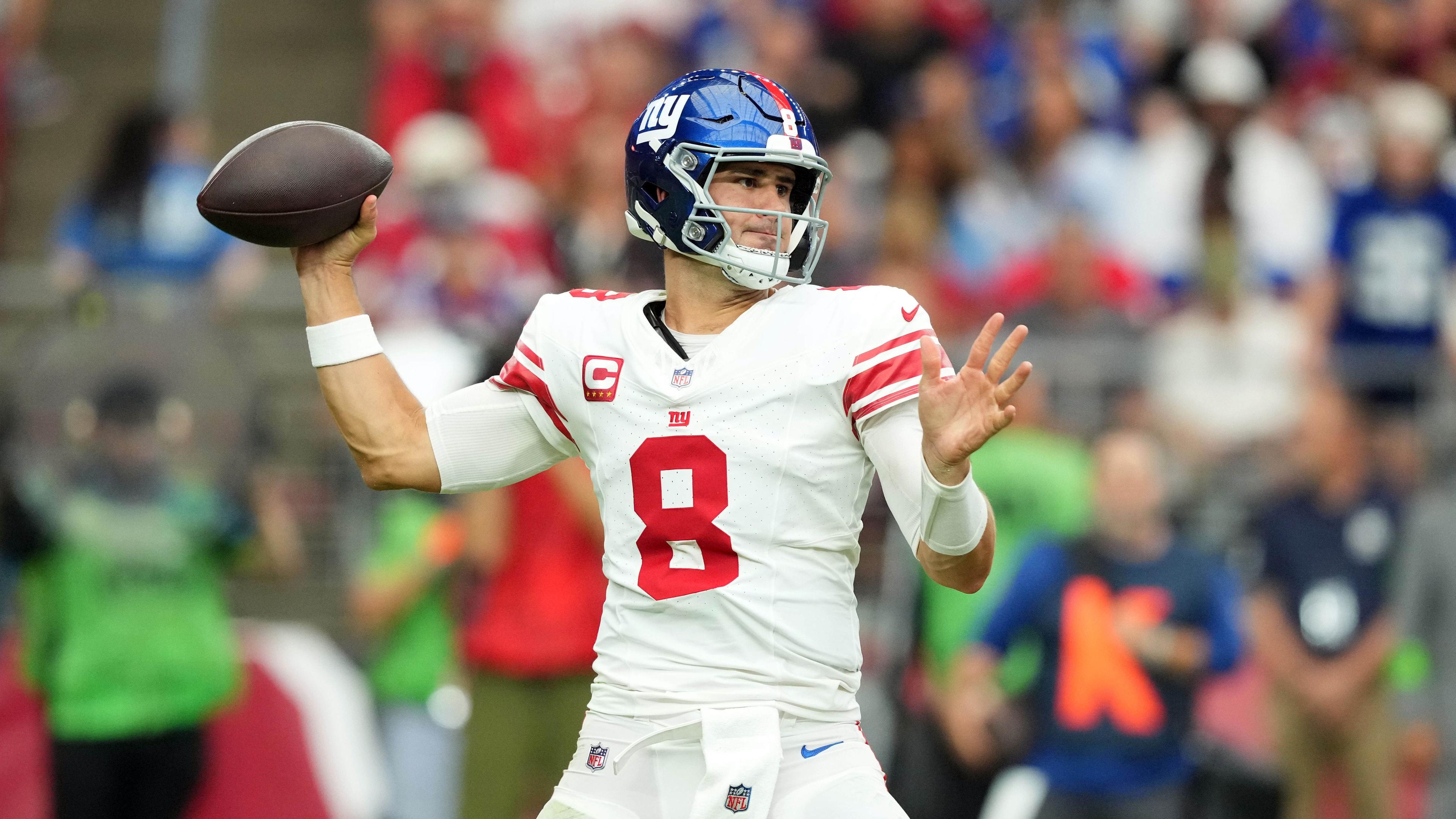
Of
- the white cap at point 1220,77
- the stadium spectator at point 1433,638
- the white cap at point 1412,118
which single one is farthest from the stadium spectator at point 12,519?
the white cap at point 1412,118

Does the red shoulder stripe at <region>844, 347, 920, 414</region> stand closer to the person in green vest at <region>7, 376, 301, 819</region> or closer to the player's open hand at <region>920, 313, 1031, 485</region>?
the player's open hand at <region>920, 313, 1031, 485</region>

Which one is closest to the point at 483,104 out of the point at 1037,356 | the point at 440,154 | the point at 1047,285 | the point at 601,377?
the point at 440,154

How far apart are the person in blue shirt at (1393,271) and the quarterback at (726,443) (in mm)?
4892

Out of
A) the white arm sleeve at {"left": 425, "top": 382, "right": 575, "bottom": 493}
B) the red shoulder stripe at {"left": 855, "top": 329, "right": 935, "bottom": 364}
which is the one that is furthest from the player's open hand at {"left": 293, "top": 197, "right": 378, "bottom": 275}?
the red shoulder stripe at {"left": 855, "top": 329, "right": 935, "bottom": 364}

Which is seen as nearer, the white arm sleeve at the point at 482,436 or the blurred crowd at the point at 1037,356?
the white arm sleeve at the point at 482,436

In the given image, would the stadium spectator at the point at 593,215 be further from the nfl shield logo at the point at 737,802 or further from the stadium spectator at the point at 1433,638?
the nfl shield logo at the point at 737,802

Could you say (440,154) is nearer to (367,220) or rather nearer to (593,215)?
(593,215)

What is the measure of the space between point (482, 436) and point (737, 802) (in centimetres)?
94

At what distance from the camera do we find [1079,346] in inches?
308

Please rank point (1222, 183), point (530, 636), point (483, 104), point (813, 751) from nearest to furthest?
point (813, 751)
point (530, 636)
point (1222, 183)
point (483, 104)

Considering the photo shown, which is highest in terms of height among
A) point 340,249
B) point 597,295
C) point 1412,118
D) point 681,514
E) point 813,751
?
point 1412,118

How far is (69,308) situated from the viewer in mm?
7270

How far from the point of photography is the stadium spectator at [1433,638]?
21.4 feet

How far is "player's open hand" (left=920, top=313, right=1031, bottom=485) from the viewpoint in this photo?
3025 millimetres
